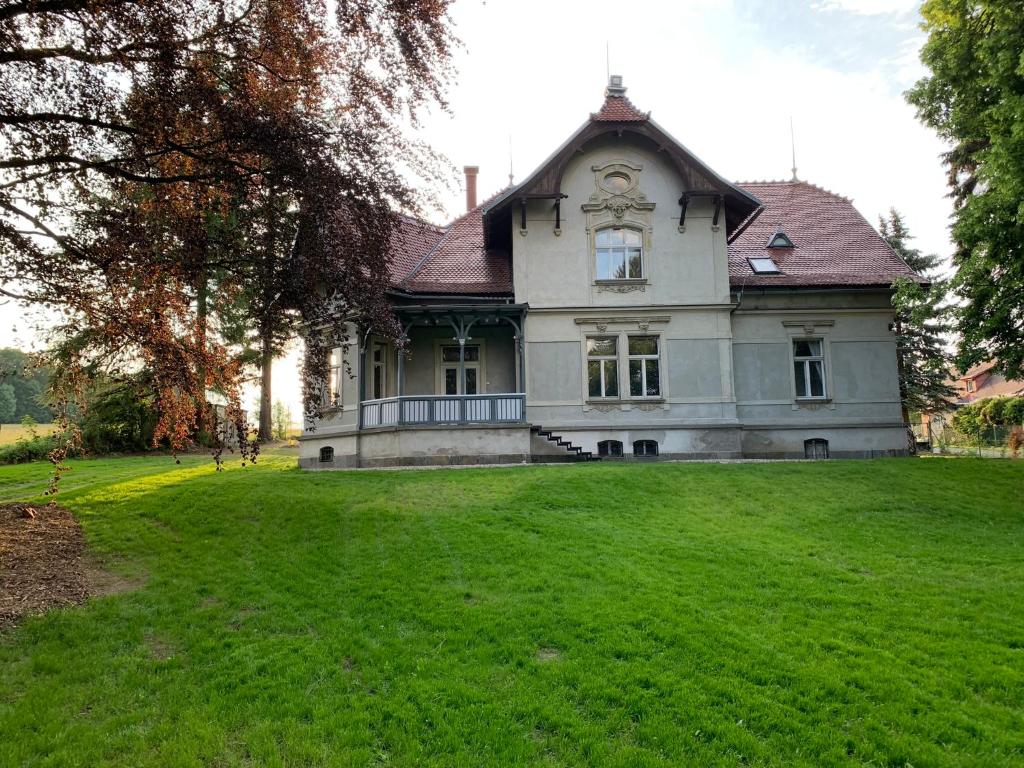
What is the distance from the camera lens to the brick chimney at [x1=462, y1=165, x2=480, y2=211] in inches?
1039

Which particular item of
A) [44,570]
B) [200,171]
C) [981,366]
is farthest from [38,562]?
[981,366]

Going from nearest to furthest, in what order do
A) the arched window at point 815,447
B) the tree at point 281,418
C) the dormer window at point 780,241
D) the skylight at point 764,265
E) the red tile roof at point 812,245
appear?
the arched window at point 815,447, the red tile roof at point 812,245, the skylight at point 764,265, the dormer window at point 780,241, the tree at point 281,418

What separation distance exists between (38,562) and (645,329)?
1610cm

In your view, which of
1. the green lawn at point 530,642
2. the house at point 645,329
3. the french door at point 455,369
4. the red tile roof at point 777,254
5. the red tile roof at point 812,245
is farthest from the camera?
the french door at point 455,369

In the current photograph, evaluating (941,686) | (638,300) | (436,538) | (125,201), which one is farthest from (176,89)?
(638,300)

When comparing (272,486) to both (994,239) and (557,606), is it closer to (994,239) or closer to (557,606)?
(557,606)

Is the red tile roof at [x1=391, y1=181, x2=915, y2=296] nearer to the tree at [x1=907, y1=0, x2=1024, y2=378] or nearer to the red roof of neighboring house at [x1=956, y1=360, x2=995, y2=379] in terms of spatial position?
the red roof of neighboring house at [x1=956, y1=360, x2=995, y2=379]

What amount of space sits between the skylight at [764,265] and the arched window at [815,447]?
565cm

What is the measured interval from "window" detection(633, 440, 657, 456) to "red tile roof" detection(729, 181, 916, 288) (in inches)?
235

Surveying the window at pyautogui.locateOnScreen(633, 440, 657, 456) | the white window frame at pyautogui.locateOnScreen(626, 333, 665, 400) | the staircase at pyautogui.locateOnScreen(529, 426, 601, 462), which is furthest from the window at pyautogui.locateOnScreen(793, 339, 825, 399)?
the staircase at pyautogui.locateOnScreen(529, 426, 601, 462)

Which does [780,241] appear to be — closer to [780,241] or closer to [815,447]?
[780,241]

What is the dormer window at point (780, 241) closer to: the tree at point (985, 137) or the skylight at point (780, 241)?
the skylight at point (780, 241)

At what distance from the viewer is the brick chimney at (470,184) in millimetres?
26391

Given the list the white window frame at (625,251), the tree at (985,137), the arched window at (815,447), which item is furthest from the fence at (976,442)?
the white window frame at (625,251)
